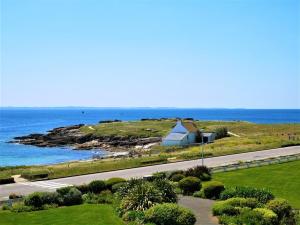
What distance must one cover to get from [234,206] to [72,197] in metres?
10.9

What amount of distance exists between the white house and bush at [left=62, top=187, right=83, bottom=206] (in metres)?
51.0

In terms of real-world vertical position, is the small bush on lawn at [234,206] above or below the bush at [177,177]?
above

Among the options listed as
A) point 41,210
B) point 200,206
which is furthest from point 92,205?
point 200,206

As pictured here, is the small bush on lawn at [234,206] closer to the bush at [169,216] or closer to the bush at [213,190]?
the bush at [169,216]

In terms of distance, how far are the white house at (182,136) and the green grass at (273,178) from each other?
1302 inches

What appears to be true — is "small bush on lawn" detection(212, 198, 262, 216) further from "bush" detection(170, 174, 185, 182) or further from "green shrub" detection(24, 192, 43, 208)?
"bush" detection(170, 174, 185, 182)

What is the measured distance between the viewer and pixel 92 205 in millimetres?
30688

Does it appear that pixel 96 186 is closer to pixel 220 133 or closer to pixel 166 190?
pixel 166 190

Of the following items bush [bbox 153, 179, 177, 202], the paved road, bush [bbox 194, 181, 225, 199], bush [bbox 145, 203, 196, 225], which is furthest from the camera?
the paved road

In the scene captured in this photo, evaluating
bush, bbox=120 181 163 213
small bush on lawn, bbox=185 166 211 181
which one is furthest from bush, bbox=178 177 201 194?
bush, bbox=120 181 163 213

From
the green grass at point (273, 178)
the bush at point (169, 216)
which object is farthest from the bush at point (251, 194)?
the bush at point (169, 216)

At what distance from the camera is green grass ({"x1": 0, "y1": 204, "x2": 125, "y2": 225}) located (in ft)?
85.1

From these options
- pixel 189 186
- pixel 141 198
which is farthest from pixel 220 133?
pixel 141 198

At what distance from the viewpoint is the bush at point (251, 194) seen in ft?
93.2
